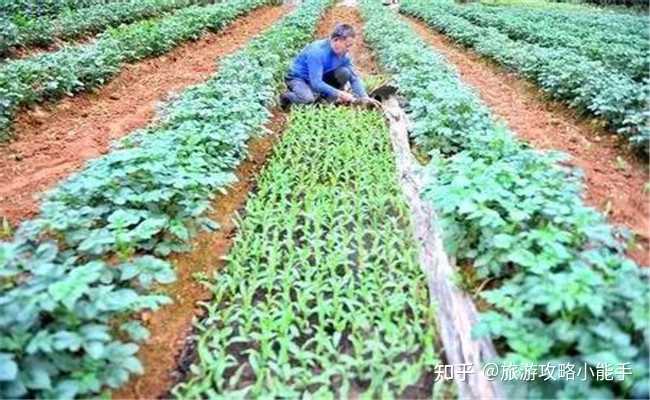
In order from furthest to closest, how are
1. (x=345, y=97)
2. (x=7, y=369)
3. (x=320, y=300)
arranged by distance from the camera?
(x=345, y=97), (x=320, y=300), (x=7, y=369)

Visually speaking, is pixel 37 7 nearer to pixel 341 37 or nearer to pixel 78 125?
pixel 78 125

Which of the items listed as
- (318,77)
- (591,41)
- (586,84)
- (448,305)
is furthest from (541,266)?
(591,41)

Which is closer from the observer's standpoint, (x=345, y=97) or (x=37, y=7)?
(x=345, y=97)

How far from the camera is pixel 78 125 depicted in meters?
7.05

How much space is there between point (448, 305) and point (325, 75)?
16.7 ft

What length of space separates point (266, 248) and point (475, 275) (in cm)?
145

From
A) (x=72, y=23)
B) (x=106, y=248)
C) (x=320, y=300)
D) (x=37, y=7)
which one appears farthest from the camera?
(x=37, y=7)

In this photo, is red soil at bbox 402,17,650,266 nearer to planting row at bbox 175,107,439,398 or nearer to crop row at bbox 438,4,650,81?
crop row at bbox 438,4,650,81

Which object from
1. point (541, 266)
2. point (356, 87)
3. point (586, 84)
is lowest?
point (356, 87)

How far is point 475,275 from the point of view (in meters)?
3.45

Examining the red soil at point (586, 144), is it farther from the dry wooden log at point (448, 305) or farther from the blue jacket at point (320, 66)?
the blue jacket at point (320, 66)

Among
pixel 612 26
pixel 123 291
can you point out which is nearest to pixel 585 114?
pixel 123 291

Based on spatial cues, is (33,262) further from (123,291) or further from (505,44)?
(505,44)

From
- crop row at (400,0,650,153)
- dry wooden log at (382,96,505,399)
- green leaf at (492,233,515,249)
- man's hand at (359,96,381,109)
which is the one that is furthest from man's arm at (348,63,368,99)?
green leaf at (492,233,515,249)
